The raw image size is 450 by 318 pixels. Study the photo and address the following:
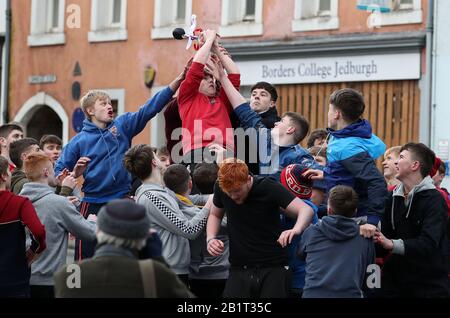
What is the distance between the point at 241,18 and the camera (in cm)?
2647

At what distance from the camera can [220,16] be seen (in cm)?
2652

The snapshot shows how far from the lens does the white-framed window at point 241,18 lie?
85.2 feet

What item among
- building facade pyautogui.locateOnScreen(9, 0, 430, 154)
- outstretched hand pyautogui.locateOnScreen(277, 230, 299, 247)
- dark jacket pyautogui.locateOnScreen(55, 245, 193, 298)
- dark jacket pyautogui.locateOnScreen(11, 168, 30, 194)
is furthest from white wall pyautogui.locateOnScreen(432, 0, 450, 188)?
dark jacket pyautogui.locateOnScreen(55, 245, 193, 298)

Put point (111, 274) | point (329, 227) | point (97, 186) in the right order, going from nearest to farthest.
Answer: point (111, 274)
point (329, 227)
point (97, 186)

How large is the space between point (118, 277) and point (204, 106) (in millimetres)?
4602

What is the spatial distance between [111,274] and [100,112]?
531 centimetres

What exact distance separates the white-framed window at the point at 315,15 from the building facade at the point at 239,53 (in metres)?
0.02

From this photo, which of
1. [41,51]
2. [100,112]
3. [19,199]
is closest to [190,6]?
[41,51]

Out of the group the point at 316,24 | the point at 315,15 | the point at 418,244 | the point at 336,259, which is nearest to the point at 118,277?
the point at 336,259

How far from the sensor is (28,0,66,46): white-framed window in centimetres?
2988

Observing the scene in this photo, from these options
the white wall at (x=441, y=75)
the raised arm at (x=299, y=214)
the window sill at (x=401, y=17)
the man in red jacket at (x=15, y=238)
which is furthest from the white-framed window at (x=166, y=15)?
the raised arm at (x=299, y=214)

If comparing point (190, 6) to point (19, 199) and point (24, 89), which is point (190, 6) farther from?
point (19, 199)

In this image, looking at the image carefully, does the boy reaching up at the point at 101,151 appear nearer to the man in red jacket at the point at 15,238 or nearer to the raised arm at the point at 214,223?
the man in red jacket at the point at 15,238

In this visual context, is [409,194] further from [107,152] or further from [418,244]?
[107,152]
